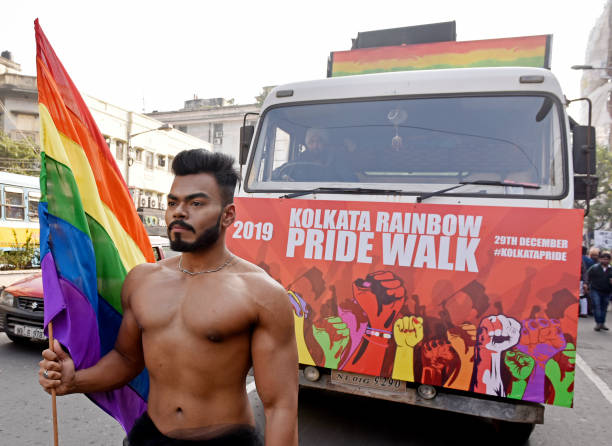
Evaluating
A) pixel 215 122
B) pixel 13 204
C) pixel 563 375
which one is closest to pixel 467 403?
pixel 563 375

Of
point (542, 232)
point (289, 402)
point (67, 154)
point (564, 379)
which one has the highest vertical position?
point (67, 154)

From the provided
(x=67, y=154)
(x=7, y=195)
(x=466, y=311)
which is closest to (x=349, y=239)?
(x=466, y=311)

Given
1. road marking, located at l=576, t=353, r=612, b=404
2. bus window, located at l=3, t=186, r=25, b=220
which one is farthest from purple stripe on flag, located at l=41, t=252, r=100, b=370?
bus window, located at l=3, t=186, r=25, b=220

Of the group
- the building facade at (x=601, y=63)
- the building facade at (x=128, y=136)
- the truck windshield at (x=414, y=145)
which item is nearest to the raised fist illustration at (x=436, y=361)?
the truck windshield at (x=414, y=145)

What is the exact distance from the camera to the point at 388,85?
169 inches

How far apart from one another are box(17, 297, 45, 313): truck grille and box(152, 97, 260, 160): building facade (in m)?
40.1

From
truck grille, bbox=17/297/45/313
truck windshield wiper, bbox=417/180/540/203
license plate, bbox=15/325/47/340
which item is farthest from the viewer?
truck grille, bbox=17/297/45/313

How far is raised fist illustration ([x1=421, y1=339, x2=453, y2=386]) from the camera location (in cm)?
344

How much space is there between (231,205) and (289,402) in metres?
0.72

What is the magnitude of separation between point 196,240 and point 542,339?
8.22 ft

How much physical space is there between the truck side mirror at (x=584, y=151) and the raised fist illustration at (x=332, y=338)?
2.17m

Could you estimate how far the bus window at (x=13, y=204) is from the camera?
51.6ft

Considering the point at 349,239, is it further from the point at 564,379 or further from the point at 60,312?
the point at 60,312

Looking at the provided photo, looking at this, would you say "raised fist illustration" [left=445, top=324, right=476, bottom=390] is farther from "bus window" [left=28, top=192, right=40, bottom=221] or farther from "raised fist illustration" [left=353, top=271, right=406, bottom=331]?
"bus window" [left=28, top=192, right=40, bottom=221]
